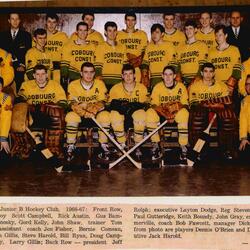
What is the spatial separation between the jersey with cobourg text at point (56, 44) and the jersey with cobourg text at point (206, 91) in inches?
46.0

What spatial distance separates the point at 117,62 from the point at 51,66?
21.6 inches

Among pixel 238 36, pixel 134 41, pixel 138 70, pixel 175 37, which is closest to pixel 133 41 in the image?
pixel 134 41

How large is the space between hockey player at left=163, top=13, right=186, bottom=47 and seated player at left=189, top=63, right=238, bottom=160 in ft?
1.89

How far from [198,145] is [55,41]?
5.08 feet

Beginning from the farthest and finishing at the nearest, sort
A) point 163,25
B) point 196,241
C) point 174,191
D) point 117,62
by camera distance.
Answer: point 163,25, point 117,62, point 174,191, point 196,241

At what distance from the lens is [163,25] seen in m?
4.98

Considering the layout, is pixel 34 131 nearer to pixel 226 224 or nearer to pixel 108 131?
pixel 108 131

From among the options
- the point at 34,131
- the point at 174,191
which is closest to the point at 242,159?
the point at 174,191

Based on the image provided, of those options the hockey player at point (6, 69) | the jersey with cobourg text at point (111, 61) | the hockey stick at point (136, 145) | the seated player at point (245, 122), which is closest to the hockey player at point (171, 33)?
the jersey with cobourg text at point (111, 61)

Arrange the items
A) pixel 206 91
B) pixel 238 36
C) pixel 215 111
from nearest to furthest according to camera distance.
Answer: pixel 215 111
pixel 206 91
pixel 238 36

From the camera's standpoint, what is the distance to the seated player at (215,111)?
160 inches

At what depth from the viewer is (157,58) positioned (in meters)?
4.55

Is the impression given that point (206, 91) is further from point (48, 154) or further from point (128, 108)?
point (48, 154)

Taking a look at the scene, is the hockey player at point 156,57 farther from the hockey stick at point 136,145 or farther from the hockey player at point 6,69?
the hockey player at point 6,69
